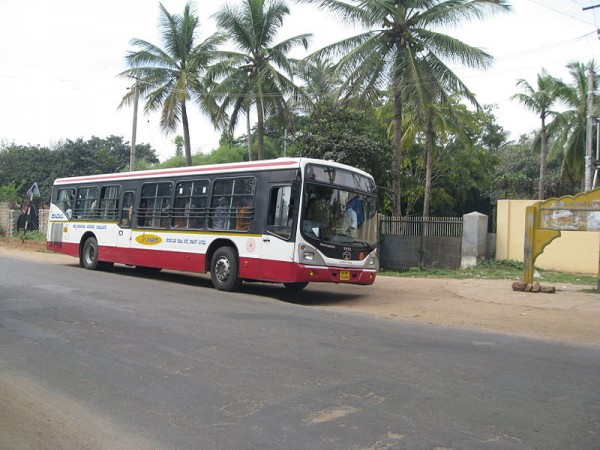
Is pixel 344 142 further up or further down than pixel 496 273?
further up

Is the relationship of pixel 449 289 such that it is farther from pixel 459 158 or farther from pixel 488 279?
pixel 459 158

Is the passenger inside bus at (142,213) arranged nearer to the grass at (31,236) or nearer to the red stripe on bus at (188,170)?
the red stripe on bus at (188,170)

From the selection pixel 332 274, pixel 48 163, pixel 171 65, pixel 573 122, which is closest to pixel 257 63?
pixel 171 65

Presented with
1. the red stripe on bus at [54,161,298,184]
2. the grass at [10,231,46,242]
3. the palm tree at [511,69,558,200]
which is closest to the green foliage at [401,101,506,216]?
the palm tree at [511,69,558,200]

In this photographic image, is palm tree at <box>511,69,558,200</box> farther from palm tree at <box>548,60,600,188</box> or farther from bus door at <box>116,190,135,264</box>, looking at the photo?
bus door at <box>116,190,135,264</box>

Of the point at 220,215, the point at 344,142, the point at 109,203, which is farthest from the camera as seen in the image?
the point at 344,142

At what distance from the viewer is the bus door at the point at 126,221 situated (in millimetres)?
15972

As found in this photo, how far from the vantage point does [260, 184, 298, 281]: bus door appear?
11508 mm

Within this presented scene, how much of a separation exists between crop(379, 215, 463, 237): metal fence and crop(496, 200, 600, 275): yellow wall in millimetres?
1443

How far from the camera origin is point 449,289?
14.3 metres

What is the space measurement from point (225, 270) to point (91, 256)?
6.63 meters

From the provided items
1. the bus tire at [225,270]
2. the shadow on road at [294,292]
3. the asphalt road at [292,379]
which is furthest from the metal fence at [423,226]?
the asphalt road at [292,379]

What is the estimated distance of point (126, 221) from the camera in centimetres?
1612

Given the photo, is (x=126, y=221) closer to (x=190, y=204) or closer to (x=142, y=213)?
(x=142, y=213)
